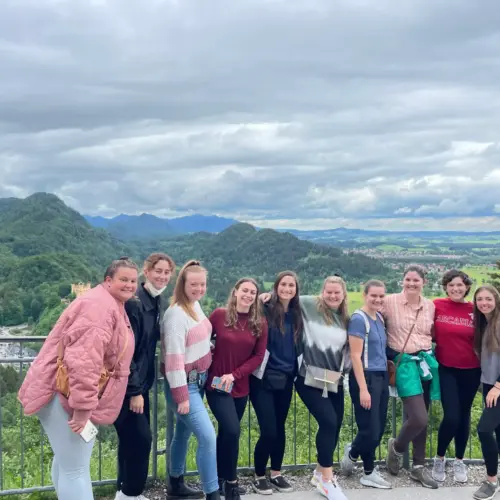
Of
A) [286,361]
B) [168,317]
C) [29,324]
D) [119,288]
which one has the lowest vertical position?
[29,324]

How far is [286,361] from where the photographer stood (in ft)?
14.4

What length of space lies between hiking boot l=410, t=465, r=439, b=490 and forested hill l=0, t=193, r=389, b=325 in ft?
93.5

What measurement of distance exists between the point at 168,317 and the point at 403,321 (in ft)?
6.74

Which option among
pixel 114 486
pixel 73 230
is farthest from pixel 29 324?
pixel 73 230

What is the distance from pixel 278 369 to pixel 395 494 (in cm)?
147

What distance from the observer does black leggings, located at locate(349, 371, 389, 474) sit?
454cm

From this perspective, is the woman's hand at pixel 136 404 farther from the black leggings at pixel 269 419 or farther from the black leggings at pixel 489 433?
the black leggings at pixel 489 433

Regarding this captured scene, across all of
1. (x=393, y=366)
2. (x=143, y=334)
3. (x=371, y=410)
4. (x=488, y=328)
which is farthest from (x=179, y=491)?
(x=488, y=328)

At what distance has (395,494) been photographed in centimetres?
455

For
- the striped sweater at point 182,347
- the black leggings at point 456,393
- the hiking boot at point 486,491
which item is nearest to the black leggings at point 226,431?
the striped sweater at point 182,347

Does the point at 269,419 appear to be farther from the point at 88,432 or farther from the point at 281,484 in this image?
the point at 88,432

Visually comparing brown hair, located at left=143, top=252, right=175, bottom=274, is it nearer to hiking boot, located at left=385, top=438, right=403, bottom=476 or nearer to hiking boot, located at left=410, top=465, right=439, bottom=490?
hiking boot, located at left=385, top=438, right=403, bottom=476

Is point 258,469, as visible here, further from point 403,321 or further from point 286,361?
point 403,321

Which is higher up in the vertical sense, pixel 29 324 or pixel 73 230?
pixel 73 230
